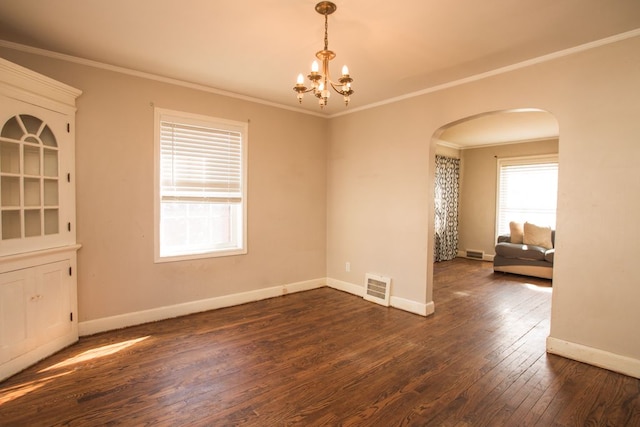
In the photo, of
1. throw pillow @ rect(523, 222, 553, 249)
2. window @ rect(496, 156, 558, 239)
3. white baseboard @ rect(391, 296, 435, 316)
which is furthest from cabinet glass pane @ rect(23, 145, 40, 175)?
window @ rect(496, 156, 558, 239)

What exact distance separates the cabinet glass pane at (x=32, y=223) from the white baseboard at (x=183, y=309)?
3.45 feet

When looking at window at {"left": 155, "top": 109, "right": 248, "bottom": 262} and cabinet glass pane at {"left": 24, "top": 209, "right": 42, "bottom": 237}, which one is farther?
window at {"left": 155, "top": 109, "right": 248, "bottom": 262}

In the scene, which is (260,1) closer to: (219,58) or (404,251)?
(219,58)

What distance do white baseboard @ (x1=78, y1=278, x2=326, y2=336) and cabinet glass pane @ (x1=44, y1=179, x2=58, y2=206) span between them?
124 centimetres

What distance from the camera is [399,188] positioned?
13.9 ft

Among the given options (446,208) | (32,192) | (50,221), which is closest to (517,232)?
(446,208)

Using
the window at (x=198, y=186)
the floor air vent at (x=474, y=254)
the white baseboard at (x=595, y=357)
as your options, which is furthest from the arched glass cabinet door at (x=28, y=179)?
the floor air vent at (x=474, y=254)

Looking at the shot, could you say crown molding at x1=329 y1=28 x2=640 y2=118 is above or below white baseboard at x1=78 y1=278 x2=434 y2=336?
above

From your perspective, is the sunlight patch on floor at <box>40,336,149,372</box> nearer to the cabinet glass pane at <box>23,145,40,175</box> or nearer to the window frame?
the cabinet glass pane at <box>23,145,40,175</box>

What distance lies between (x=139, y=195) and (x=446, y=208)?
6.49 meters

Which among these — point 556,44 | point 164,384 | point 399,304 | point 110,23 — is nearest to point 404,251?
point 399,304

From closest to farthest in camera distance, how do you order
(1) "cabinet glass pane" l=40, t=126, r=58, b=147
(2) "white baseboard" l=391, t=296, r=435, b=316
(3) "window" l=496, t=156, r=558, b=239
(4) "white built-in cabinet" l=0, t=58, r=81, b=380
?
(4) "white built-in cabinet" l=0, t=58, r=81, b=380 → (1) "cabinet glass pane" l=40, t=126, r=58, b=147 → (2) "white baseboard" l=391, t=296, r=435, b=316 → (3) "window" l=496, t=156, r=558, b=239

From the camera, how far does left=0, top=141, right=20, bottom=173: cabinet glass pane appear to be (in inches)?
101

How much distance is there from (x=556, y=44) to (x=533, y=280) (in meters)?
4.47
